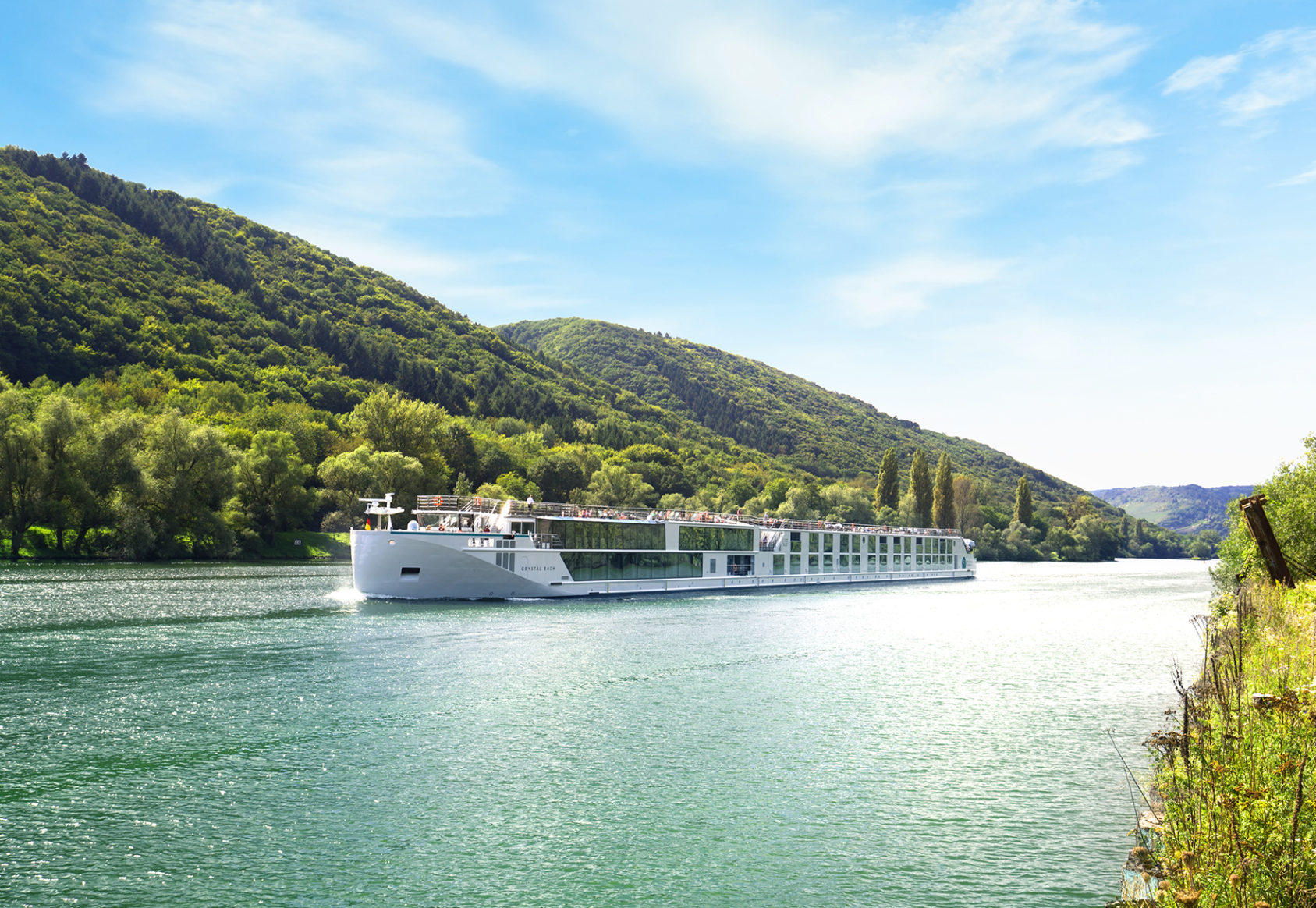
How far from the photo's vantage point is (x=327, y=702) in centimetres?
2364

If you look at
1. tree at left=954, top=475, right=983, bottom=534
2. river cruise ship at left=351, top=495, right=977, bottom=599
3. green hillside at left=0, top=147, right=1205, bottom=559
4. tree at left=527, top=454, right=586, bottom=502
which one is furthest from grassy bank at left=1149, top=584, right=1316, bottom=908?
tree at left=954, top=475, right=983, bottom=534

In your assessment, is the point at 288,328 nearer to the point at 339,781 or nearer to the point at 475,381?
the point at 475,381

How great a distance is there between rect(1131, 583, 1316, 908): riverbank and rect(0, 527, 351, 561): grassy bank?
3041 inches

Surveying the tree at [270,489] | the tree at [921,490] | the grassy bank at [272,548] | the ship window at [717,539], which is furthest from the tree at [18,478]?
the tree at [921,490]

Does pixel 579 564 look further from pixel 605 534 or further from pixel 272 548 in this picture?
pixel 272 548

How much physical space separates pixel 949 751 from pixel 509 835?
1067cm

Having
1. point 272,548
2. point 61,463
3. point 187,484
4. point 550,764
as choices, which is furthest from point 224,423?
point 550,764

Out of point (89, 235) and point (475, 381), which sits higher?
point (89, 235)

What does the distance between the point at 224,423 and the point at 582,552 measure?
67761mm

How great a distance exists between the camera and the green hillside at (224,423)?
2827 inches

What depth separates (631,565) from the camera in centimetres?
5878

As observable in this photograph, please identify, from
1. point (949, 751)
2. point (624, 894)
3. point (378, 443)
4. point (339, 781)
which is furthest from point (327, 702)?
point (378, 443)

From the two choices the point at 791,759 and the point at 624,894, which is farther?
the point at 791,759

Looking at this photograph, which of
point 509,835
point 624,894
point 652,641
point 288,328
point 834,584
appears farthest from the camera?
point 288,328
